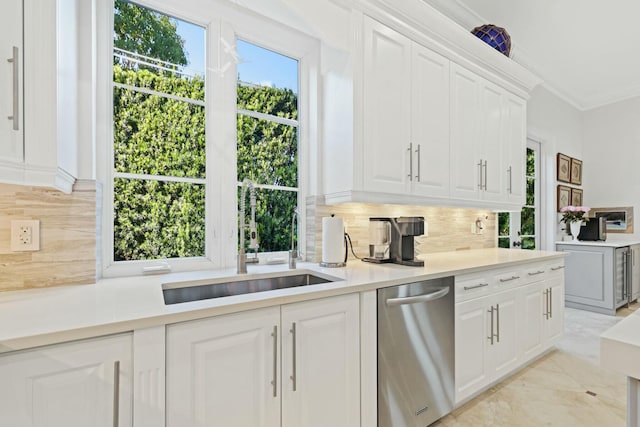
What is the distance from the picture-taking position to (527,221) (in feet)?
13.9

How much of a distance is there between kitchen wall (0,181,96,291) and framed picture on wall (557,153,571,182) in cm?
539

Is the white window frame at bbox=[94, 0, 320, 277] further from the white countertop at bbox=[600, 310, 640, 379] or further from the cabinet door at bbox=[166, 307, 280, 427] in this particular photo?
the white countertop at bbox=[600, 310, 640, 379]

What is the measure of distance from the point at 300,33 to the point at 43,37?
62.0 inches

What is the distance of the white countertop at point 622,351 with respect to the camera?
25.8 inches

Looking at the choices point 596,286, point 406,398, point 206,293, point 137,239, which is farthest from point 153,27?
point 596,286

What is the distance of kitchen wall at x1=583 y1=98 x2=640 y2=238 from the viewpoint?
4.61 meters

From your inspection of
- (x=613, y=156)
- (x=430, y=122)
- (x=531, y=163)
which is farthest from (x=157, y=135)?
(x=613, y=156)

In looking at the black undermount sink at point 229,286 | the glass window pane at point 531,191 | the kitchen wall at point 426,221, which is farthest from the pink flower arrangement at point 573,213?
the black undermount sink at point 229,286

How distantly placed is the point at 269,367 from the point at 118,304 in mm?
605

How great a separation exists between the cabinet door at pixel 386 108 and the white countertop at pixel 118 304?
0.66 metres

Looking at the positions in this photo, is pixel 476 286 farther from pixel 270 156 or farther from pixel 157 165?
pixel 157 165

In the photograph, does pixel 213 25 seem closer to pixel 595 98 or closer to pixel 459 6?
pixel 459 6

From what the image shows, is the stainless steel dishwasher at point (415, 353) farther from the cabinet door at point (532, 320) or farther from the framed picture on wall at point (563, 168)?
the framed picture on wall at point (563, 168)

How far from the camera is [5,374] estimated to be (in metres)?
0.83
